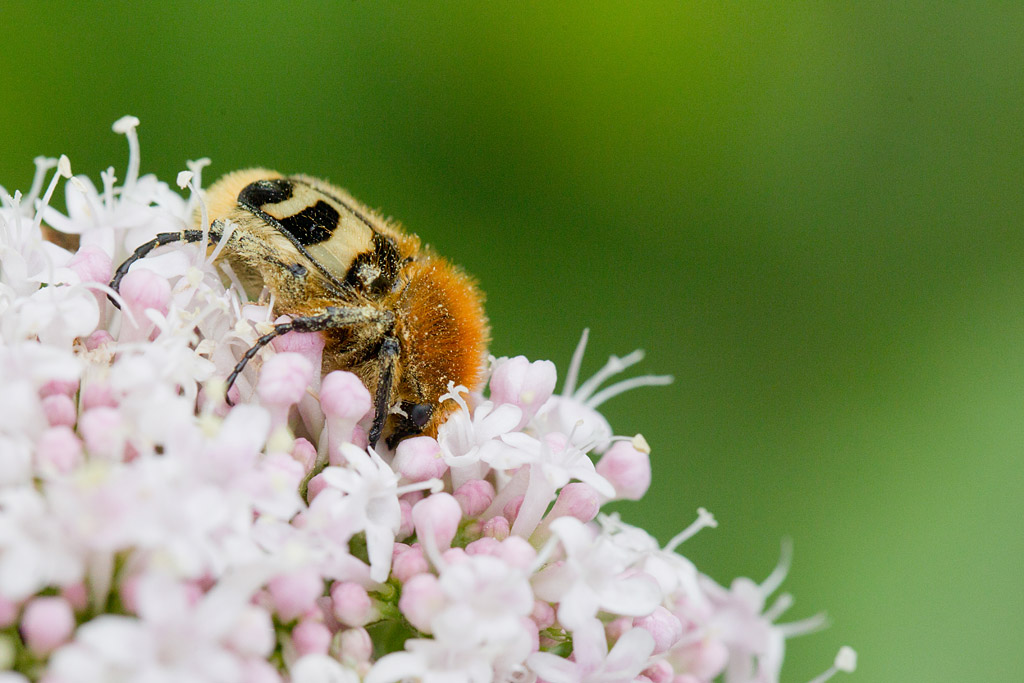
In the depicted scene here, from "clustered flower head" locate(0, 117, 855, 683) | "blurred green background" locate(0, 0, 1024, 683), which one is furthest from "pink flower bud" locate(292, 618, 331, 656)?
"blurred green background" locate(0, 0, 1024, 683)

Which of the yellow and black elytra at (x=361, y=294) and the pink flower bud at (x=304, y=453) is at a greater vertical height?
the yellow and black elytra at (x=361, y=294)

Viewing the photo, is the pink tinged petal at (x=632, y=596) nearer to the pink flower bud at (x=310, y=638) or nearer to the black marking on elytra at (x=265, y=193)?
the pink flower bud at (x=310, y=638)

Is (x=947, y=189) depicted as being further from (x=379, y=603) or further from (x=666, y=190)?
(x=379, y=603)

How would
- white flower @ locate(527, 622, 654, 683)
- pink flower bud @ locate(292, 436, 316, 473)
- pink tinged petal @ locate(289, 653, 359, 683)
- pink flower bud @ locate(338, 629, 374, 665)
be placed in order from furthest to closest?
pink flower bud @ locate(292, 436, 316, 473) < white flower @ locate(527, 622, 654, 683) < pink flower bud @ locate(338, 629, 374, 665) < pink tinged petal @ locate(289, 653, 359, 683)

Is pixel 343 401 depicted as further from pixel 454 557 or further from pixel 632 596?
pixel 632 596

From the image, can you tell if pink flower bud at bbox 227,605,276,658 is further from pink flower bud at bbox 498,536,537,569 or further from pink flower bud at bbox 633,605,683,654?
pink flower bud at bbox 633,605,683,654

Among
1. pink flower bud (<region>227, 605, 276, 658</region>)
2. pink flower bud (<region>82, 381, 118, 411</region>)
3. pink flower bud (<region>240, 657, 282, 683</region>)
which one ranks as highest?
pink flower bud (<region>82, 381, 118, 411</region>)

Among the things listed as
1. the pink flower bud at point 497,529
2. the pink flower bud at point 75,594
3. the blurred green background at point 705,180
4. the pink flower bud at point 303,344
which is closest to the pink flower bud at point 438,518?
the pink flower bud at point 497,529
